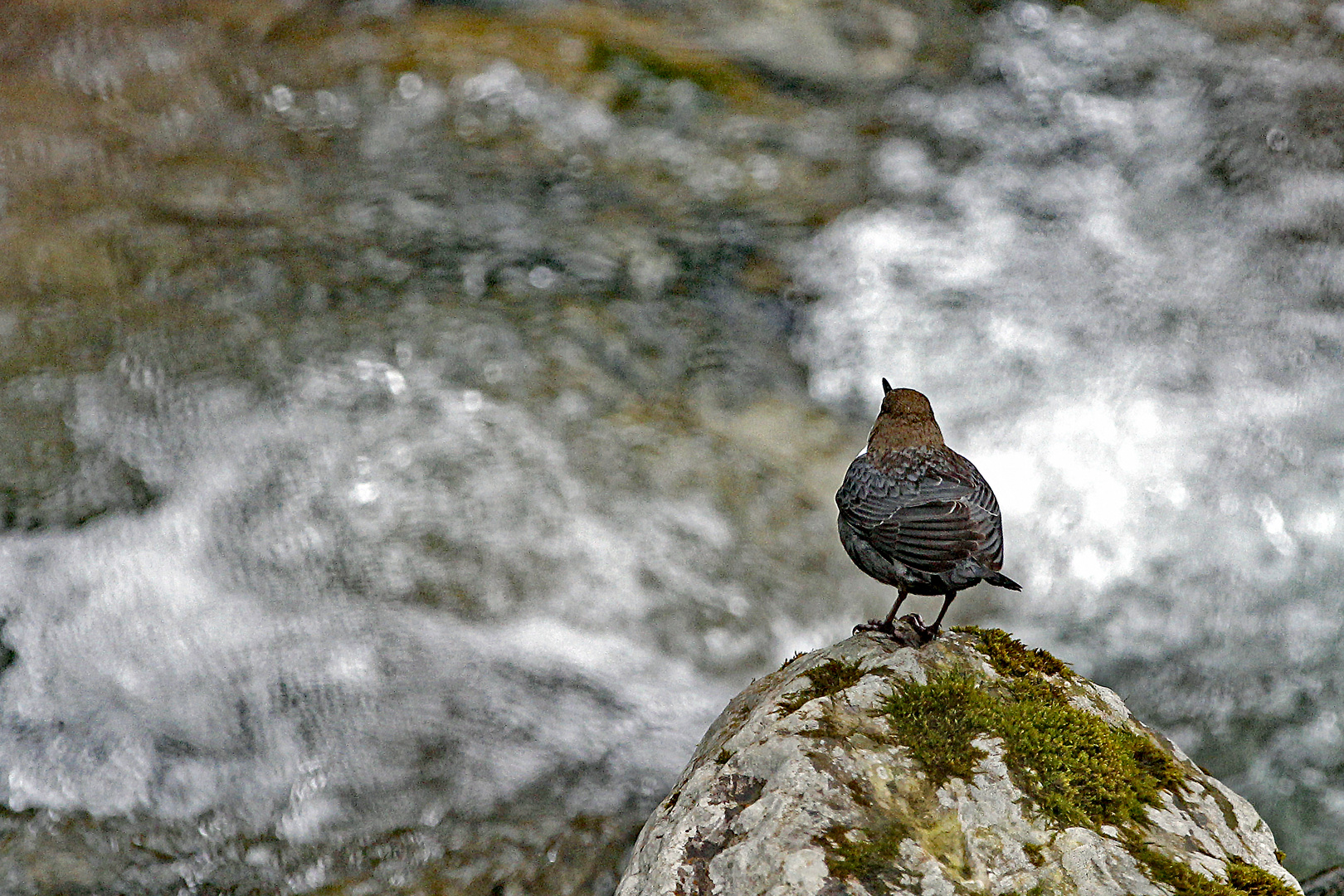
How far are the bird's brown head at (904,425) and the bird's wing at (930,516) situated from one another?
19 centimetres

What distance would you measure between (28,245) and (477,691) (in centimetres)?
483

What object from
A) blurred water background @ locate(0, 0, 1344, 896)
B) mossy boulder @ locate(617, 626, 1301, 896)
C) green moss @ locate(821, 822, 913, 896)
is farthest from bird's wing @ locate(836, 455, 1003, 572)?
blurred water background @ locate(0, 0, 1344, 896)

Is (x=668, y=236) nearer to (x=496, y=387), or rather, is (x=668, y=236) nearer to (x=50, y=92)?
(x=496, y=387)

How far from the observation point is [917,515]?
385 centimetres

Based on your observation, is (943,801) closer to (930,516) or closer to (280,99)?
(930,516)

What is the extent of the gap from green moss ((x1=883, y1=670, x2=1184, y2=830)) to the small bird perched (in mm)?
393

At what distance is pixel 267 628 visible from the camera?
5828 mm

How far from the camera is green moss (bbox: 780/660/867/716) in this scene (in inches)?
136

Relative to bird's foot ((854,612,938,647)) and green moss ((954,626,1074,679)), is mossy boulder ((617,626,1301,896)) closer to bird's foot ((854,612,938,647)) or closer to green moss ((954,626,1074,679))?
green moss ((954,626,1074,679))

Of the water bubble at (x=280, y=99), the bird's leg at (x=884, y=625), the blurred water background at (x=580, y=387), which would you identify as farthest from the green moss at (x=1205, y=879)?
the water bubble at (x=280, y=99)

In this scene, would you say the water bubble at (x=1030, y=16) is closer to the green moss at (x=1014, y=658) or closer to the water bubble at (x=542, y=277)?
the water bubble at (x=542, y=277)

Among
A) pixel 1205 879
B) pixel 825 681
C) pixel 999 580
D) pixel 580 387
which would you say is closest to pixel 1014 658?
pixel 999 580

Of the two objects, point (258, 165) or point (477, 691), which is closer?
point (477, 691)

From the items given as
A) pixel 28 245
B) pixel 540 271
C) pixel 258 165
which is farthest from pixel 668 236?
pixel 28 245
